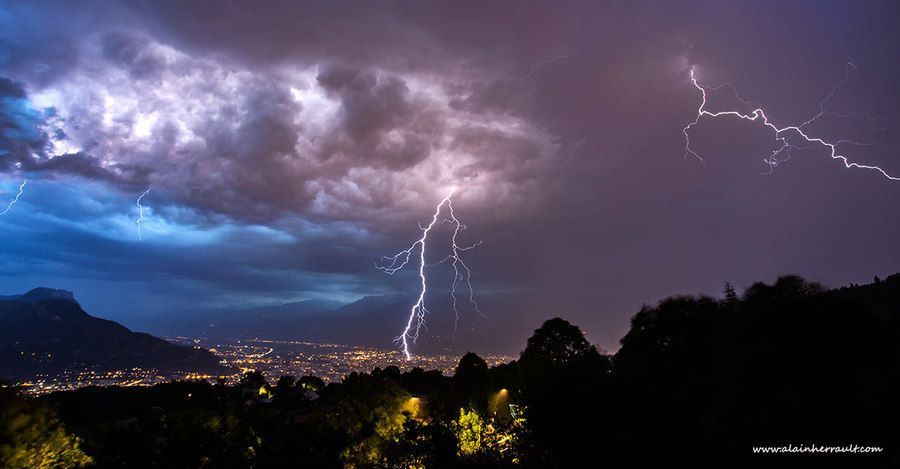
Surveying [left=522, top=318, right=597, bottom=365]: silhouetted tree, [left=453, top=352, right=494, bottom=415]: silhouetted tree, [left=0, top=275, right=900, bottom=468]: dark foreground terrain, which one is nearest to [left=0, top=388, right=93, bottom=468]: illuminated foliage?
[left=0, top=275, right=900, bottom=468]: dark foreground terrain

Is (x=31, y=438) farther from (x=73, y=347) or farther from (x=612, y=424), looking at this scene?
(x=73, y=347)

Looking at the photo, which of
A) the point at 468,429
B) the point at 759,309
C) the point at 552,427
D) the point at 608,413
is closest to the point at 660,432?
the point at 608,413

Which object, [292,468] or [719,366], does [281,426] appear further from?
[719,366]

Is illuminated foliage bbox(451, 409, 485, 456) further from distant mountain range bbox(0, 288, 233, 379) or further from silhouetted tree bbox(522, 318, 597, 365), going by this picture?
distant mountain range bbox(0, 288, 233, 379)

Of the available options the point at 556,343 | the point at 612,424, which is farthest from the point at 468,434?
the point at 556,343

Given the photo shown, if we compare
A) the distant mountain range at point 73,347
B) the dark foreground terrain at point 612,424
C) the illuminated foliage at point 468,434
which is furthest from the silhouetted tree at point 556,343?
the distant mountain range at point 73,347
